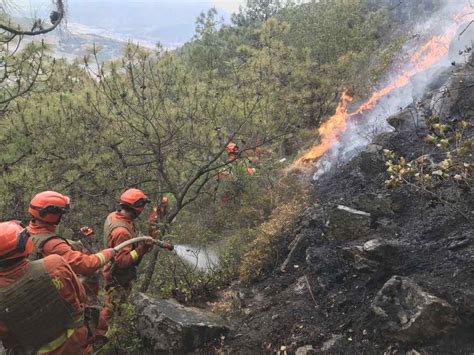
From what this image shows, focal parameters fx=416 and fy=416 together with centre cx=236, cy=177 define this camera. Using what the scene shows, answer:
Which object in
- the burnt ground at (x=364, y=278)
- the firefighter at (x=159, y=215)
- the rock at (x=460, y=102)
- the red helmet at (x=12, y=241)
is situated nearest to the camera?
the red helmet at (x=12, y=241)

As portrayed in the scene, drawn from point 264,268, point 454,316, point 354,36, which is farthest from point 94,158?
point 354,36

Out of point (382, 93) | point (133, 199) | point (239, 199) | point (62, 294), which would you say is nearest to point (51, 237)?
point (62, 294)

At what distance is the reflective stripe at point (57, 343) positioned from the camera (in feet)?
11.1

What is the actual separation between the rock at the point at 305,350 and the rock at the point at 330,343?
100 mm

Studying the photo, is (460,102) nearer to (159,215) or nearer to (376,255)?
(376,255)

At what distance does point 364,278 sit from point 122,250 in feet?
9.06

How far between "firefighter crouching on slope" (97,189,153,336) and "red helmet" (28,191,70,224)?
1063mm

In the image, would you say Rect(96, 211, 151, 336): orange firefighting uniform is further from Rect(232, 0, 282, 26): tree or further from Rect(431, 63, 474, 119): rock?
Rect(232, 0, 282, 26): tree

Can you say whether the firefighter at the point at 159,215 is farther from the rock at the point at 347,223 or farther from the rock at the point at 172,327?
the rock at the point at 347,223

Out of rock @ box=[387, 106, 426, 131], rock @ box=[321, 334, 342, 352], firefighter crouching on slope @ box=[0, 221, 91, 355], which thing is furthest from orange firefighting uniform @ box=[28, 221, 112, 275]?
rock @ box=[387, 106, 426, 131]

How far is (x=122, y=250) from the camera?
4.86 m

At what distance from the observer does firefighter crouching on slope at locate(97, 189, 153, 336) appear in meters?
4.88

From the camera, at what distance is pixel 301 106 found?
14.4 metres

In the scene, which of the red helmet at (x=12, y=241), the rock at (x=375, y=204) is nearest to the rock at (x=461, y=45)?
the rock at (x=375, y=204)
